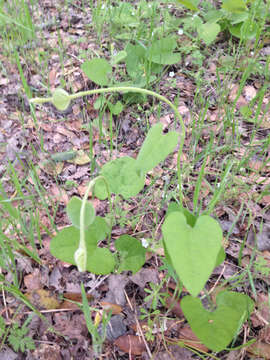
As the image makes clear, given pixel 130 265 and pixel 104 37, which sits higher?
pixel 104 37

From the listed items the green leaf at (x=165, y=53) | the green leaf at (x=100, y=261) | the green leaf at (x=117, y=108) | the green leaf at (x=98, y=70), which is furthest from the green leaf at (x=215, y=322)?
the green leaf at (x=165, y=53)

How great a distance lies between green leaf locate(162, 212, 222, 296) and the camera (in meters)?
0.83

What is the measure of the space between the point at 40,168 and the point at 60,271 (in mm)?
695

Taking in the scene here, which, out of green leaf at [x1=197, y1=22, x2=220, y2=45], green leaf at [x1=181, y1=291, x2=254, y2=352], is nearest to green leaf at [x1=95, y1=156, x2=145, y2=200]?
green leaf at [x1=181, y1=291, x2=254, y2=352]

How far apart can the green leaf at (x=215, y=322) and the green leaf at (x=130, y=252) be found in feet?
0.89

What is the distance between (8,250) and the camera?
51.0 inches

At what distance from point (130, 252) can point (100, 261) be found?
0.15 meters

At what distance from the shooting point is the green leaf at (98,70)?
196cm

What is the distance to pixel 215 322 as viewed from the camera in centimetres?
103

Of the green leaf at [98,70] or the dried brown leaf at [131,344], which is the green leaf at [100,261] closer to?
the dried brown leaf at [131,344]

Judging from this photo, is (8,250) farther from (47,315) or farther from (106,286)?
(106,286)

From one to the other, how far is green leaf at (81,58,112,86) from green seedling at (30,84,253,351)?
36.0 inches

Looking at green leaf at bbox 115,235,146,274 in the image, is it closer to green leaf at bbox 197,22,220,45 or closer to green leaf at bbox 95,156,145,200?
green leaf at bbox 95,156,145,200

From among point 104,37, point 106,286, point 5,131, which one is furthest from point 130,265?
point 104,37
